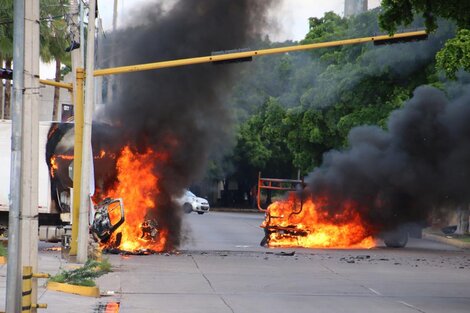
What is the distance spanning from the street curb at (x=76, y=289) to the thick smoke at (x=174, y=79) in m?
11.0

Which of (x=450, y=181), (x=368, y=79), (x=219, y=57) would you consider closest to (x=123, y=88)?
(x=219, y=57)

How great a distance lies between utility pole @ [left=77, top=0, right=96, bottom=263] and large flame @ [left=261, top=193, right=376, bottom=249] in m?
7.83

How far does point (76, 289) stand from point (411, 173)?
53.8 feet

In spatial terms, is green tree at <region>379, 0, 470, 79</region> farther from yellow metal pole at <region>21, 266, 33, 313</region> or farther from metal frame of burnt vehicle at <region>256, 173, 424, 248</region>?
metal frame of burnt vehicle at <region>256, 173, 424, 248</region>

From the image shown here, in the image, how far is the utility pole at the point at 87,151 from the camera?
20844 mm

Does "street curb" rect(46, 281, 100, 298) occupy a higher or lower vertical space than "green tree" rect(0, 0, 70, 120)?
lower

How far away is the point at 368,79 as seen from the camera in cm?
3800

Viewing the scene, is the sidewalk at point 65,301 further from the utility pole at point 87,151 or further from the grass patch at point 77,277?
the utility pole at point 87,151

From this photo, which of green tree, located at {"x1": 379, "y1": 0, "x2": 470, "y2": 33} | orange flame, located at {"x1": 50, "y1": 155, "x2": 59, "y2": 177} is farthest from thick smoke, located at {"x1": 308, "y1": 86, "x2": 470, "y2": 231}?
green tree, located at {"x1": 379, "y1": 0, "x2": 470, "y2": 33}

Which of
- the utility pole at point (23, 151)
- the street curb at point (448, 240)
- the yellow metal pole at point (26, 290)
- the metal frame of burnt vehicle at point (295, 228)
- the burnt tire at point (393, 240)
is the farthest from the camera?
the street curb at point (448, 240)

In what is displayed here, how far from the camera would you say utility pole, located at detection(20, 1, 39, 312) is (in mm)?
10656

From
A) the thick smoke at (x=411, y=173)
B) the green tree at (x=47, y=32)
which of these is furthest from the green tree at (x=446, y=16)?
the green tree at (x=47, y=32)

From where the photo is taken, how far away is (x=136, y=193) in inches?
1035

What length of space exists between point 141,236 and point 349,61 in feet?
56.9
